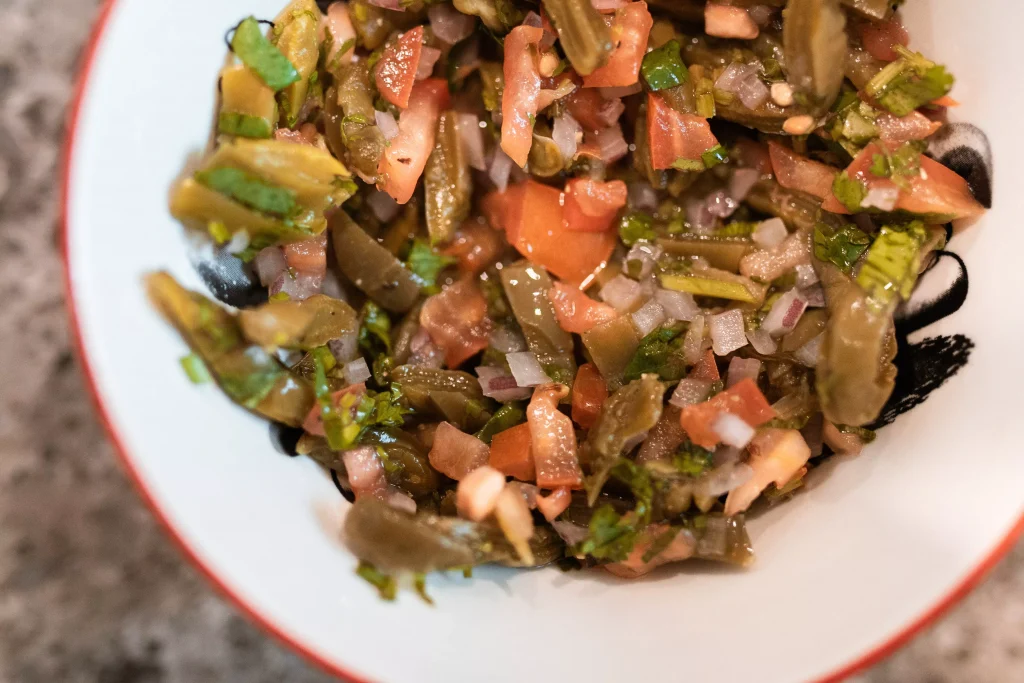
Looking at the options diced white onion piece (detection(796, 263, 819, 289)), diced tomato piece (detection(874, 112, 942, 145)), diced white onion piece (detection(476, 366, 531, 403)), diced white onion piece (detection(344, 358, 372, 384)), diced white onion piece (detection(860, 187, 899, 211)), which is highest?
diced tomato piece (detection(874, 112, 942, 145))

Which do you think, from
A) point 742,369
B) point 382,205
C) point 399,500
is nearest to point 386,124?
point 382,205

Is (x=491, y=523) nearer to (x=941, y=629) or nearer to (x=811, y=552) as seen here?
(x=811, y=552)

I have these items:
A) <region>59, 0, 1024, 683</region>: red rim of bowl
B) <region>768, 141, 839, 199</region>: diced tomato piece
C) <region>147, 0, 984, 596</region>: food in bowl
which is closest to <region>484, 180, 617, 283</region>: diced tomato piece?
<region>147, 0, 984, 596</region>: food in bowl

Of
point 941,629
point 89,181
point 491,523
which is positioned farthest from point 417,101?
point 941,629

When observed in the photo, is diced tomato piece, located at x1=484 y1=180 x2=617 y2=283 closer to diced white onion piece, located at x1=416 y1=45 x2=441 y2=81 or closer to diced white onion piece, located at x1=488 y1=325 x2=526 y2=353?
diced white onion piece, located at x1=488 y1=325 x2=526 y2=353

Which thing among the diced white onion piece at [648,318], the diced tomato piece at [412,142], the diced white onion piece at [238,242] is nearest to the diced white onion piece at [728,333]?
the diced white onion piece at [648,318]

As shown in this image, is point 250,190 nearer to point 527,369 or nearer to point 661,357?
point 527,369

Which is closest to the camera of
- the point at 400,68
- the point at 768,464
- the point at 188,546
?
the point at 188,546

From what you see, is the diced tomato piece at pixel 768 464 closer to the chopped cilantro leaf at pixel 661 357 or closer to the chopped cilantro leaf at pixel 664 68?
the chopped cilantro leaf at pixel 661 357
